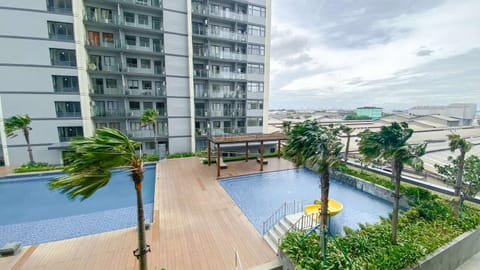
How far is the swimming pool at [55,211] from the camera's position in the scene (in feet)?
29.9

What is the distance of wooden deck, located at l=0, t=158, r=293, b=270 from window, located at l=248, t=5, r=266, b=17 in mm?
23022

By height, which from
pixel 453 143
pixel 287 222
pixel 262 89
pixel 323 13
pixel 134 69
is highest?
pixel 323 13

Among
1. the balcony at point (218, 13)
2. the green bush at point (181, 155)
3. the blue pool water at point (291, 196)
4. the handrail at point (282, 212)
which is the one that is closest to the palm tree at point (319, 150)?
the handrail at point (282, 212)

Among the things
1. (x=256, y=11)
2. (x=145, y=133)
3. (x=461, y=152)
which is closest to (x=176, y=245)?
(x=461, y=152)

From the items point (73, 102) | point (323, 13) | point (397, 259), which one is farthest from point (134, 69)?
point (397, 259)

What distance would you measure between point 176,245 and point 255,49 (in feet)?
77.3

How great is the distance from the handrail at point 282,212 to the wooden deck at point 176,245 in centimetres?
97

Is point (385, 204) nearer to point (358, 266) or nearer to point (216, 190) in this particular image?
point (358, 266)

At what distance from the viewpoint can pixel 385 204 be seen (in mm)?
12195

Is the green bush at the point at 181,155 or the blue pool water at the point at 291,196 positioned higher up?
the green bush at the point at 181,155

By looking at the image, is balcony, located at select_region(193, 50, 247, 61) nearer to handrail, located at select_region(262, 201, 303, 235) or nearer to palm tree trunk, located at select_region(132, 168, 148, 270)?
handrail, located at select_region(262, 201, 303, 235)

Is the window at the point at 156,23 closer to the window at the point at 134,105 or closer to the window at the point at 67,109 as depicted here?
the window at the point at 134,105

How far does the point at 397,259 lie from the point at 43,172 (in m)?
23.6

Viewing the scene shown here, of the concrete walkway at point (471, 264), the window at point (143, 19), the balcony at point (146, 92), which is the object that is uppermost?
the window at point (143, 19)
